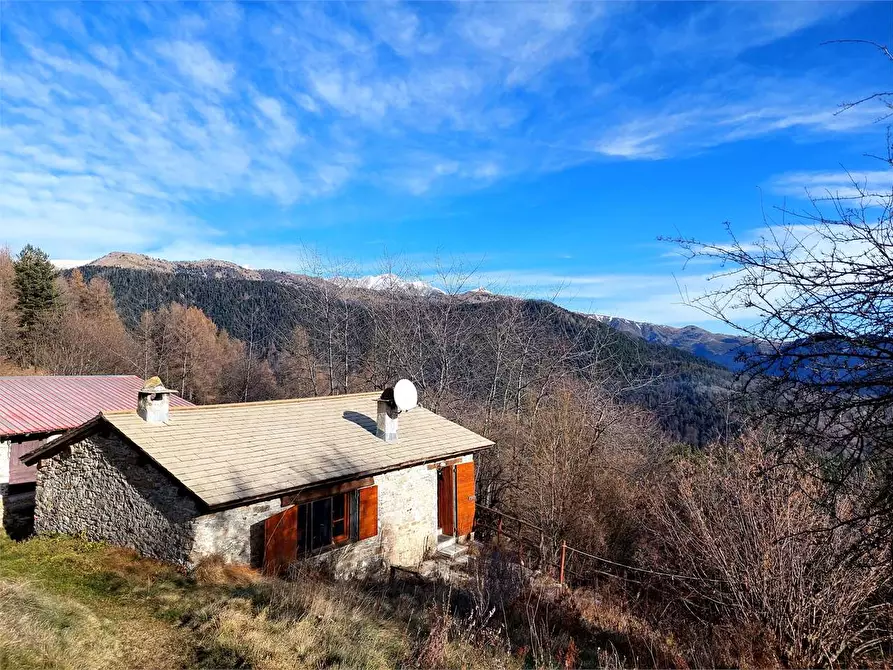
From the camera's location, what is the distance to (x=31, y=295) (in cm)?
3356

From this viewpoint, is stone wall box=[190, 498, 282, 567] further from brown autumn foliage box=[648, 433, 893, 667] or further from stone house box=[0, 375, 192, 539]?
brown autumn foliage box=[648, 433, 893, 667]

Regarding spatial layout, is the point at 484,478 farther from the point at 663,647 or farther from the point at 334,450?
the point at 663,647

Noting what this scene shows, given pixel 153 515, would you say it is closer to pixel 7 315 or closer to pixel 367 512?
pixel 367 512

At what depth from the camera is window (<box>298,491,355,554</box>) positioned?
33.8 feet

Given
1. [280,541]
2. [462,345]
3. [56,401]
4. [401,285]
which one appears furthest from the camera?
[401,285]

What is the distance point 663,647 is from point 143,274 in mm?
86567

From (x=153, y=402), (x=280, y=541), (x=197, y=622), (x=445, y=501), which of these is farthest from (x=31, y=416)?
(x=197, y=622)

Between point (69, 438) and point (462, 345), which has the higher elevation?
point (462, 345)

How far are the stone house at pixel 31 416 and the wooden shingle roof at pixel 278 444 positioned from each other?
5.08 meters

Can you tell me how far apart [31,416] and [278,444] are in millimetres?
9532

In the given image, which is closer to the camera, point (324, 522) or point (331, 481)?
point (331, 481)

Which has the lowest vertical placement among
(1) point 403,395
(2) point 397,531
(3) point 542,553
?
(3) point 542,553

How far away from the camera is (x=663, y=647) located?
7.29 meters

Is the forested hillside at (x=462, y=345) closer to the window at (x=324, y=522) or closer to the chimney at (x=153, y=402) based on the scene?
the window at (x=324, y=522)
